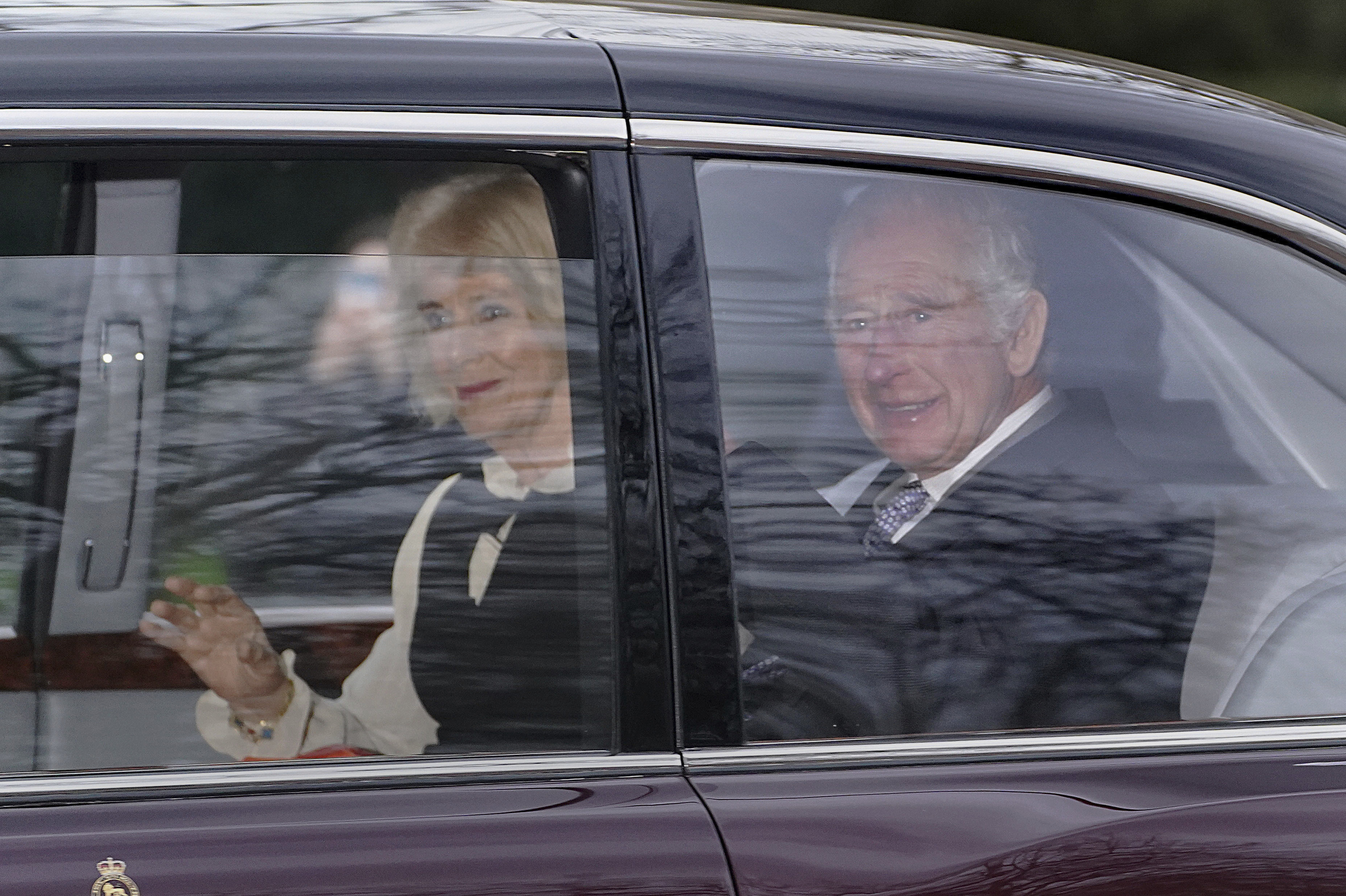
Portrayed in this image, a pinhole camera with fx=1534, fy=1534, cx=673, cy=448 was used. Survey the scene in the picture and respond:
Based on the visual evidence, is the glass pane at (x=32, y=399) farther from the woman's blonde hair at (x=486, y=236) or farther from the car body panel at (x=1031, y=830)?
the car body panel at (x=1031, y=830)

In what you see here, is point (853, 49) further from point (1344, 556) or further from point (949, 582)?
point (1344, 556)

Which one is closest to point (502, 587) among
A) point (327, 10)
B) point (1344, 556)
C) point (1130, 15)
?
point (327, 10)

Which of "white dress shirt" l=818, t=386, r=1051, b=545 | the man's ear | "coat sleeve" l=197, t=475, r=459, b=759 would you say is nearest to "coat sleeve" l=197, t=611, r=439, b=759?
"coat sleeve" l=197, t=475, r=459, b=759

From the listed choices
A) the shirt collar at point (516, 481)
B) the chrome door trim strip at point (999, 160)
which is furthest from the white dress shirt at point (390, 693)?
the chrome door trim strip at point (999, 160)

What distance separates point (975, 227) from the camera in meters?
1.52

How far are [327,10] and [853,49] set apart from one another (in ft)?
1.88

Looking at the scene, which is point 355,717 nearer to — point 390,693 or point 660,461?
point 390,693

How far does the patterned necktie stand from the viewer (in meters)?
1.49

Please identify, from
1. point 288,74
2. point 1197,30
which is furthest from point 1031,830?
point 1197,30

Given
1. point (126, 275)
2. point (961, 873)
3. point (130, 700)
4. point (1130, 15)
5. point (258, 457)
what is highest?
point (1130, 15)

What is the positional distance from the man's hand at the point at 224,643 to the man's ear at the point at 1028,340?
0.78 metres

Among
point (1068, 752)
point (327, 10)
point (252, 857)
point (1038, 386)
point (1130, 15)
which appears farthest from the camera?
point (1130, 15)

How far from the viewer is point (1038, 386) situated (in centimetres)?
155

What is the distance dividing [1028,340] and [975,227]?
13cm
